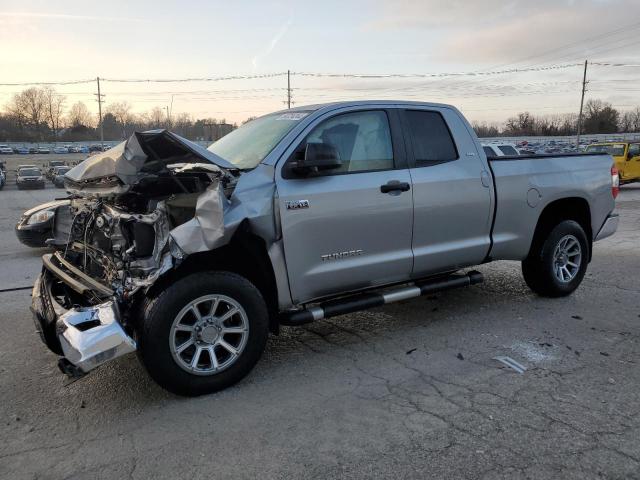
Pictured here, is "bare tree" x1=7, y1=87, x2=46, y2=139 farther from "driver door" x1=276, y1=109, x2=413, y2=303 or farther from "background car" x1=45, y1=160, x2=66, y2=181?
"driver door" x1=276, y1=109, x2=413, y2=303

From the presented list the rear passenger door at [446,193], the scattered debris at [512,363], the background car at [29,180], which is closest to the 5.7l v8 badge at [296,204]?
the rear passenger door at [446,193]

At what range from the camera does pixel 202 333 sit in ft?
11.6

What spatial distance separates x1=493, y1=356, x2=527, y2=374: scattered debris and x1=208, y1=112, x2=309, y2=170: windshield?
2462mm

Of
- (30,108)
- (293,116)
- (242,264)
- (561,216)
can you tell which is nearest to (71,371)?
(242,264)

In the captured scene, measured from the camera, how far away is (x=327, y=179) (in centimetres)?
402

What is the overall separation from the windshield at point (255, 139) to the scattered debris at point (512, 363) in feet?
8.08

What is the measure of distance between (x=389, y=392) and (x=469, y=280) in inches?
71.2

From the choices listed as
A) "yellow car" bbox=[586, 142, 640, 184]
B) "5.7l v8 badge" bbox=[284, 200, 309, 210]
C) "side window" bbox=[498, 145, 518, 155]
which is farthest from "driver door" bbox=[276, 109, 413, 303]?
"yellow car" bbox=[586, 142, 640, 184]

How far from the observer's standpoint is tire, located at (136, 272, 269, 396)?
3.34 metres

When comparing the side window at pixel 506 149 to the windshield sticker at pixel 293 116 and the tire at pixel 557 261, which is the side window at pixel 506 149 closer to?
the tire at pixel 557 261

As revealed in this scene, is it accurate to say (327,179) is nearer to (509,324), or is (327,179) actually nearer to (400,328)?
(400,328)

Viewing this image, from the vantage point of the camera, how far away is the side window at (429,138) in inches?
183

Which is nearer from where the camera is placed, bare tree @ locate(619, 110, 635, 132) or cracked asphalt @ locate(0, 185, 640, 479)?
cracked asphalt @ locate(0, 185, 640, 479)

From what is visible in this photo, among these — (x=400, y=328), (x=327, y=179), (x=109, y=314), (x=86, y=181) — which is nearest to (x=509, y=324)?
(x=400, y=328)
